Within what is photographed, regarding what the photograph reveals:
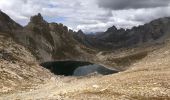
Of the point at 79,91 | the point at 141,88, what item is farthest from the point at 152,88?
the point at 79,91

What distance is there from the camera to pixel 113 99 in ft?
182

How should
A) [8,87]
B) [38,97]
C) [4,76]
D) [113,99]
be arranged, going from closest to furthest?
[113,99], [38,97], [8,87], [4,76]

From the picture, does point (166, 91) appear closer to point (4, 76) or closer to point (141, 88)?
point (141, 88)

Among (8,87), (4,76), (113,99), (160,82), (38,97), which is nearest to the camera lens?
(113,99)

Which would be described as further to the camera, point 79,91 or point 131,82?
point 131,82

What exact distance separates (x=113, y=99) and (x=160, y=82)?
12.5m

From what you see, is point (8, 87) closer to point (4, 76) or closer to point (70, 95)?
point (4, 76)

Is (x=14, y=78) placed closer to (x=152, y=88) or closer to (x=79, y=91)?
(x=79, y=91)

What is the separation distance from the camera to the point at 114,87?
6209 centimetres

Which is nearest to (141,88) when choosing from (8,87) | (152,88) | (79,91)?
(152,88)

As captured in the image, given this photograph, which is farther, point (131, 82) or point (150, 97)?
point (131, 82)

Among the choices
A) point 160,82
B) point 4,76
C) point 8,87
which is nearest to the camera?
point 160,82

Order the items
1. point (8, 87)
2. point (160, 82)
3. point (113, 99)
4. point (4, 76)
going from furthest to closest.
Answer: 1. point (4, 76)
2. point (8, 87)
3. point (160, 82)
4. point (113, 99)

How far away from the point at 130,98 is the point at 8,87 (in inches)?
1416
